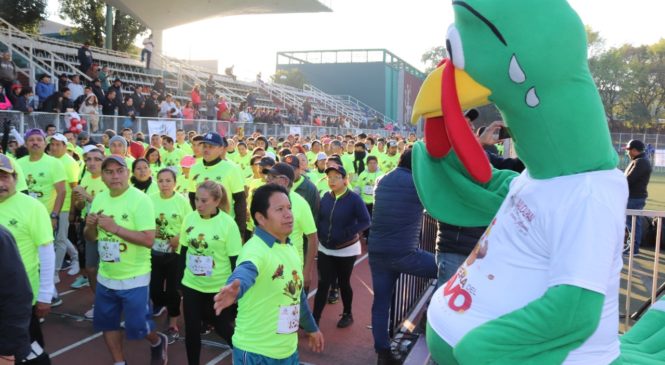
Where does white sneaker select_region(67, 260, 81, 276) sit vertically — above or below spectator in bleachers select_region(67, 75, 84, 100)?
below

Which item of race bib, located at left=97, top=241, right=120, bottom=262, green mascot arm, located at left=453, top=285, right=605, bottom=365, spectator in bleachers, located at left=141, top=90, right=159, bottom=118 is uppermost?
spectator in bleachers, located at left=141, top=90, right=159, bottom=118

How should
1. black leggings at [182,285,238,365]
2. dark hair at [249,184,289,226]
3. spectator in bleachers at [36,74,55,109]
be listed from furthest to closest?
spectator in bleachers at [36,74,55,109], black leggings at [182,285,238,365], dark hair at [249,184,289,226]

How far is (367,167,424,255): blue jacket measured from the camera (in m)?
4.49

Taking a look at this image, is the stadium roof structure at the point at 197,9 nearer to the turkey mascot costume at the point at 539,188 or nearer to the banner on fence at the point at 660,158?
the banner on fence at the point at 660,158

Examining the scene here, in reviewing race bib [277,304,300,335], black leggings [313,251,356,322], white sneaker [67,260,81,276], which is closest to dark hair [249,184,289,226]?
race bib [277,304,300,335]

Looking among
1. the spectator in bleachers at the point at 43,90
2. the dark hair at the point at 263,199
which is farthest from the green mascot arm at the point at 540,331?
the spectator in bleachers at the point at 43,90

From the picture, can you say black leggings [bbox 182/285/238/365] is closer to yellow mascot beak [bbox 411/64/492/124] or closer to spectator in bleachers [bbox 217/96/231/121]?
yellow mascot beak [bbox 411/64/492/124]

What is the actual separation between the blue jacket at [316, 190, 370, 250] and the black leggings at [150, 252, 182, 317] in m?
1.53

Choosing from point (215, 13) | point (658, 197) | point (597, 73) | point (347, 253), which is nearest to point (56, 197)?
point (347, 253)

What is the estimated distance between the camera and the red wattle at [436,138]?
2.10 m

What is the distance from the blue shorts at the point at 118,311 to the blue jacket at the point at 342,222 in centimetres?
201

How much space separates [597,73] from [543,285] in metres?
50.3

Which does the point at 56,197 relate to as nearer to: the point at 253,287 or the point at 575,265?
the point at 253,287

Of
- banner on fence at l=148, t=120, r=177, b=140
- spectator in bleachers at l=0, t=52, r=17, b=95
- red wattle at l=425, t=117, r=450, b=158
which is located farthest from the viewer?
spectator in bleachers at l=0, t=52, r=17, b=95
